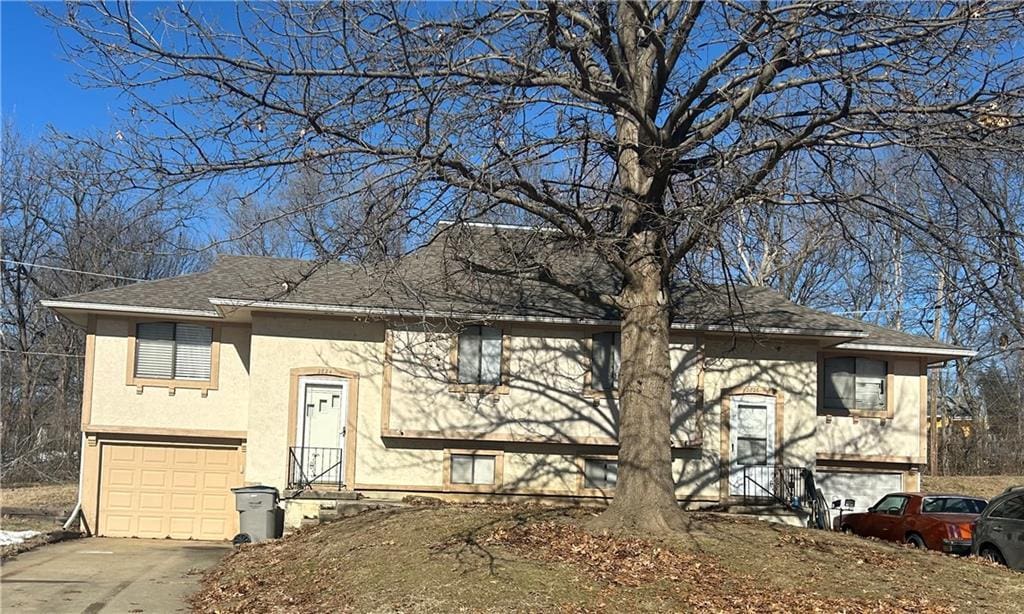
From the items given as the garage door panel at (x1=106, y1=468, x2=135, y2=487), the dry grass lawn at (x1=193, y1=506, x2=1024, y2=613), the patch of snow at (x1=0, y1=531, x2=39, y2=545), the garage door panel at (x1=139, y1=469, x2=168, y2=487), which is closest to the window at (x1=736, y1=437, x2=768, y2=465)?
the dry grass lawn at (x1=193, y1=506, x2=1024, y2=613)

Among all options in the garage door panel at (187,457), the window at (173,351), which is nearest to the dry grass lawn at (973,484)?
the garage door panel at (187,457)

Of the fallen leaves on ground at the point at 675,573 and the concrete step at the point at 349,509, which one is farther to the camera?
the concrete step at the point at 349,509

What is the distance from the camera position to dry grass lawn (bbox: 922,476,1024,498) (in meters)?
31.4

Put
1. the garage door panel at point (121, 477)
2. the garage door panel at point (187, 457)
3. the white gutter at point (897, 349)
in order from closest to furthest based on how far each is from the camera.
→ the garage door panel at point (121, 477) < the garage door panel at point (187, 457) < the white gutter at point (897, 349)

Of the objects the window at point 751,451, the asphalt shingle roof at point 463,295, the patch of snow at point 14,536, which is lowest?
the patch of snow at point 14,536

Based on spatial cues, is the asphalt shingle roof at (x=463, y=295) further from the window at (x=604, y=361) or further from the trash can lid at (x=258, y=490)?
the trash can lid at (x=258, y=490)

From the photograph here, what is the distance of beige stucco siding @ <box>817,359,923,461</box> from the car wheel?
7.13 m

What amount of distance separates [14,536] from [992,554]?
1692cm

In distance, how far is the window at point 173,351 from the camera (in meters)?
20.7

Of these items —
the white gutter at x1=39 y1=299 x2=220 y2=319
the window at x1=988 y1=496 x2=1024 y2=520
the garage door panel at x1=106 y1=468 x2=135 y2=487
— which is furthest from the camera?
the garage door panel at x1=106 y1=468 x2=135 y2=487

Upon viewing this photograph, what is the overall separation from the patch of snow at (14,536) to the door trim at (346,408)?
4793 mm

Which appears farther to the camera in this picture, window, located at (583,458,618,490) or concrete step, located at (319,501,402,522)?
window, located at (583,458,618,490)

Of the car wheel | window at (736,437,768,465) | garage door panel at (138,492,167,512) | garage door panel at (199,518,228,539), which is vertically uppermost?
window at (736,437,768,465)

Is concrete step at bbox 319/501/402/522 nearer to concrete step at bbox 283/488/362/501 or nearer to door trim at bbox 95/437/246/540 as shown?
concrete step at bbox 283/488/362/501
